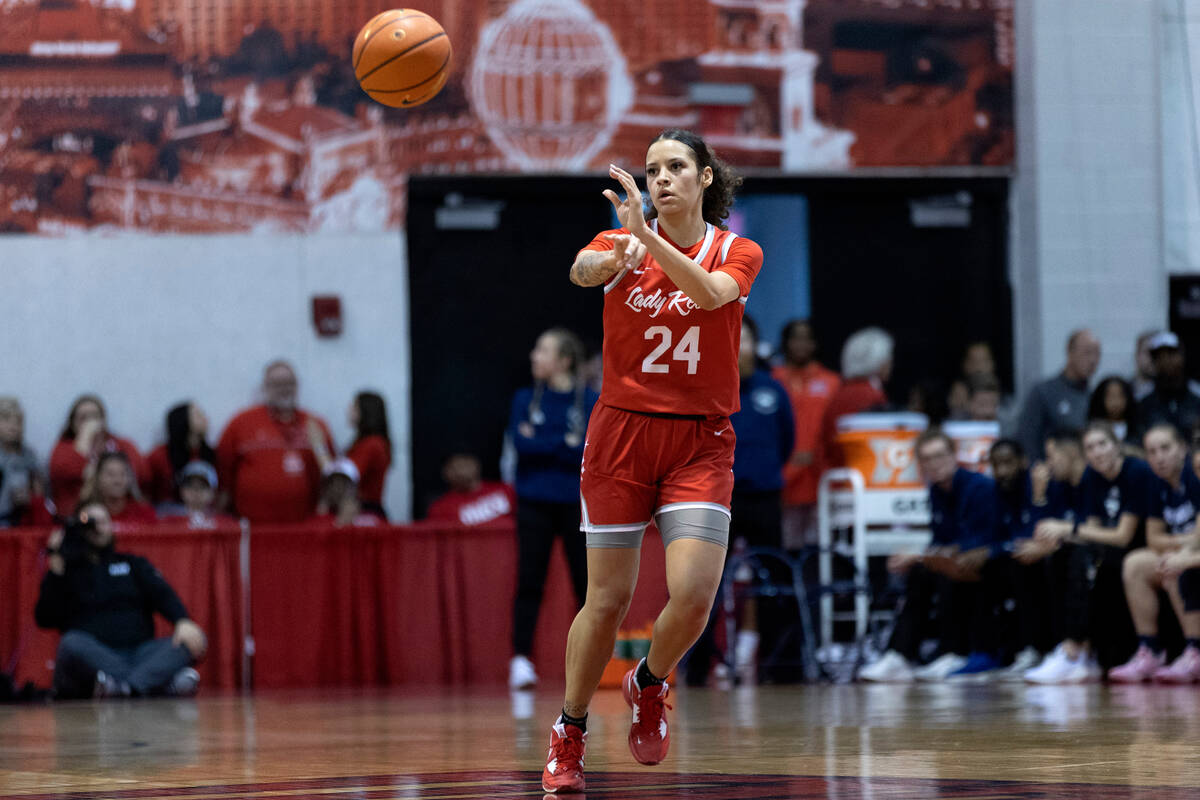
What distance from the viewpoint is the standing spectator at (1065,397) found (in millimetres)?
11625

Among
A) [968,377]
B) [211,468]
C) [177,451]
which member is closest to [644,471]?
[968,377]

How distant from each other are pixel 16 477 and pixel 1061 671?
22.6 ft

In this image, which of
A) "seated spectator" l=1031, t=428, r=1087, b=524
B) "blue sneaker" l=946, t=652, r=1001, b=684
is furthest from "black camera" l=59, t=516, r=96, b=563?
"seated spectator" l=1031, t=428, r=1087, b=524

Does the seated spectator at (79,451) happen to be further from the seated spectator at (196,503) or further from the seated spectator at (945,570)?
the seated spectator at (945,570)

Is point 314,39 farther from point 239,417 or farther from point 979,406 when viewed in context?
point 979,406

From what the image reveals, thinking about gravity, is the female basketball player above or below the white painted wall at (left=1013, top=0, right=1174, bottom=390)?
below

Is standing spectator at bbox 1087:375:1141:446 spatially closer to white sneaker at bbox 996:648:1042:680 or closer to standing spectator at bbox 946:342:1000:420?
standing spectator at bbox 946:342:1000:420

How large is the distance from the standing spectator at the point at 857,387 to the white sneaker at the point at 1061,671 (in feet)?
7.05

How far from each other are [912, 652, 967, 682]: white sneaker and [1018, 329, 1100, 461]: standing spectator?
2.14 metres

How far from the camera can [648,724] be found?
480 cm

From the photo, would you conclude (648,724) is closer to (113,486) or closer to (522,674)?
(522,674)

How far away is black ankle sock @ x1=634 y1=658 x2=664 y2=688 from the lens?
4844 millimetres

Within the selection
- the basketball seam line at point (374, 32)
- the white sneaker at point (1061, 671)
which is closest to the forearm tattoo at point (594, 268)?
the basketball seam line at point (374, 32)

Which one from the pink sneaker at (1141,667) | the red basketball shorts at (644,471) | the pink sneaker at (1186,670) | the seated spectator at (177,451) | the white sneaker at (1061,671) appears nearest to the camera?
the red basketball shorts at (644,471)
